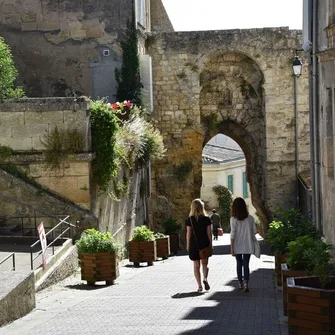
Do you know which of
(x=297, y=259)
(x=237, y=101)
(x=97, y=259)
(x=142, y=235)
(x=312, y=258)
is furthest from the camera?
(x=237, y=101)

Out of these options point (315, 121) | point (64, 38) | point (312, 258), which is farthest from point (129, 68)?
point (312, 258)

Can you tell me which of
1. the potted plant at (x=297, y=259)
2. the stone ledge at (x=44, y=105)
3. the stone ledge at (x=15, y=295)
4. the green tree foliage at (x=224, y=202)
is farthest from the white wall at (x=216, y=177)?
the potted plant at (x=297, y=259)

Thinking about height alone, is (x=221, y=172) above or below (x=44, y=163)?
below

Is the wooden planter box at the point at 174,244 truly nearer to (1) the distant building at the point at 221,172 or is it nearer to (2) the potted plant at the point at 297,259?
(2) the potted plant at the point at 297,259

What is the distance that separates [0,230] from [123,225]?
196 inches

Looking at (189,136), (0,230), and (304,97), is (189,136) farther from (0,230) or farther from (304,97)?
(0,230)

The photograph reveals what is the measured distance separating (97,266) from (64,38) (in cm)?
1182

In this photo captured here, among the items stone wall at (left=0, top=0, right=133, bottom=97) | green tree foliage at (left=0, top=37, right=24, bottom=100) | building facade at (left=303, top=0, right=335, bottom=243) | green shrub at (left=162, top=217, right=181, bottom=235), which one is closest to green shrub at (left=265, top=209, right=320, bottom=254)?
building facade at (left=303, top=0, right=335, bottom=243)

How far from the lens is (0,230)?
16.4 meters

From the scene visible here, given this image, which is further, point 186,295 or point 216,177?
point 216,177

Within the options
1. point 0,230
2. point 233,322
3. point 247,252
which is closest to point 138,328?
point 233,322

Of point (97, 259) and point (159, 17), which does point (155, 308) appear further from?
point (159, 17)

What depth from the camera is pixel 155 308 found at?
10.3m

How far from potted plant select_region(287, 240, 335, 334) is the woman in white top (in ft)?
14.7
